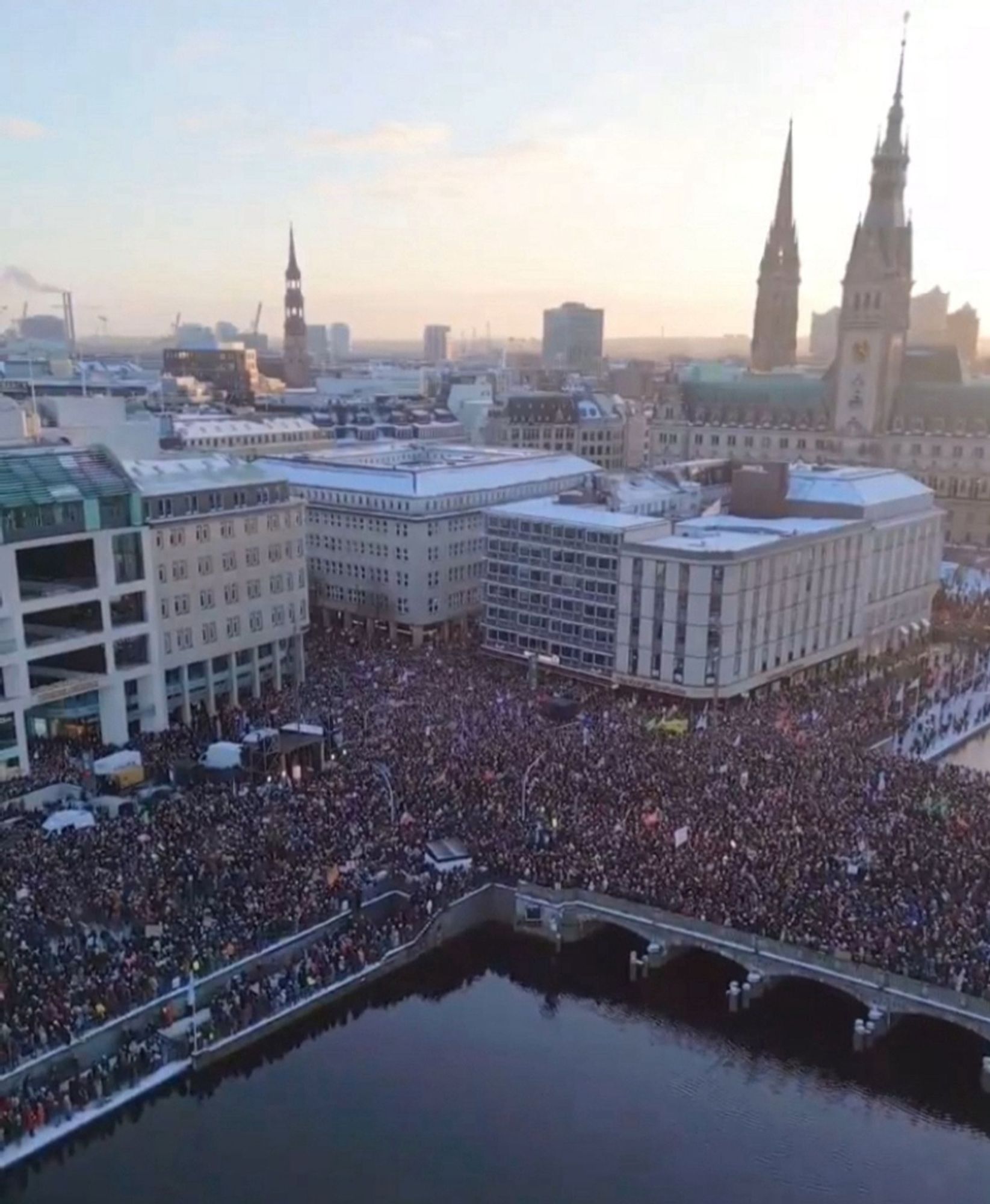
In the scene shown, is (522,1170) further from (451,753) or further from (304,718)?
(304,718)

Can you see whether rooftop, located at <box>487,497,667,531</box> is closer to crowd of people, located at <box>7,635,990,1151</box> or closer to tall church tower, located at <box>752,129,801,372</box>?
crowd of people, located at <box>7,635,990,1151</box>

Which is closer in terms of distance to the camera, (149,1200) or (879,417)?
(149,1200)

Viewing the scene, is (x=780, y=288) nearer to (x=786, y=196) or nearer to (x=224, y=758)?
(x=786, y=196)

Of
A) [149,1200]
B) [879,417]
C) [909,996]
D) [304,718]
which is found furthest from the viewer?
[879,417]

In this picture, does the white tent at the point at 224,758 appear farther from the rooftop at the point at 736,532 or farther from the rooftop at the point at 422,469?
the rooftop at the point at 422,469

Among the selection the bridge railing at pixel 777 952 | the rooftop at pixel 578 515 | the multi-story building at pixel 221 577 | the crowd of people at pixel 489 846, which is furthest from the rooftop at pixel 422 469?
the bridge railing at pixel 777 952

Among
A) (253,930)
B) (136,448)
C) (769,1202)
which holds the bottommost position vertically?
(769,1202)

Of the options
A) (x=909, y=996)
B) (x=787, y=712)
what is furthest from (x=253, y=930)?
(x=787, y=712)
